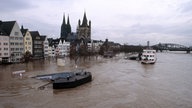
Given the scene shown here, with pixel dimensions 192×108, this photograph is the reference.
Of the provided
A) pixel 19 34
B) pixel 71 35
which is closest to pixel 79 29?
pixel 71 35

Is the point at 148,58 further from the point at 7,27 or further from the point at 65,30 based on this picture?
the point at 65,30

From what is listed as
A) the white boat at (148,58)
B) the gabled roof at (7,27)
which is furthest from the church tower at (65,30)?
the white boat at (148,58)

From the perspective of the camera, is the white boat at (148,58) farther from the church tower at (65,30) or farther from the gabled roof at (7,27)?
the church tower at (65,30)

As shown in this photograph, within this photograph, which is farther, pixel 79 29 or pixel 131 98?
pixel 79 29

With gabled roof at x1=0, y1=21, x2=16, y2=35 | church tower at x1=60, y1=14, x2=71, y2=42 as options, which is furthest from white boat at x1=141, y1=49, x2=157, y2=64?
church tower at x1=60, y1=14, x2=71, y2=42

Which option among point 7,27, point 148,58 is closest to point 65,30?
point 7,27

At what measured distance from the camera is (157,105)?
61.2 ft

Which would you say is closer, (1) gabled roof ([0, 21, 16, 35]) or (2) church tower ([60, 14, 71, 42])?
(1) gabled roof ([0, 21, 16, 35])

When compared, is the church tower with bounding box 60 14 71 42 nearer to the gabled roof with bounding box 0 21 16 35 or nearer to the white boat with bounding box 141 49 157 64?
the gabled roof with bounding box 0 21 16 35

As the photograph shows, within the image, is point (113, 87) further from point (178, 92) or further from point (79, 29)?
point (79, 29)

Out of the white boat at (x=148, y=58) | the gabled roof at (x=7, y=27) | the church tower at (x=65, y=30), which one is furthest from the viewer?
the church tower at (x=65, y=30)

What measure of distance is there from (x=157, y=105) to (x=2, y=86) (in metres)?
17.1

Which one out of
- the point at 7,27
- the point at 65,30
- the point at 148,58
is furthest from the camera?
the point at 65,30

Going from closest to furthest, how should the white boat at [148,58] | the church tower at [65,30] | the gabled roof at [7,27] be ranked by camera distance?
the gabled roof at [7,27]
the white boat at [148,58]
the church tower at [65,30]
